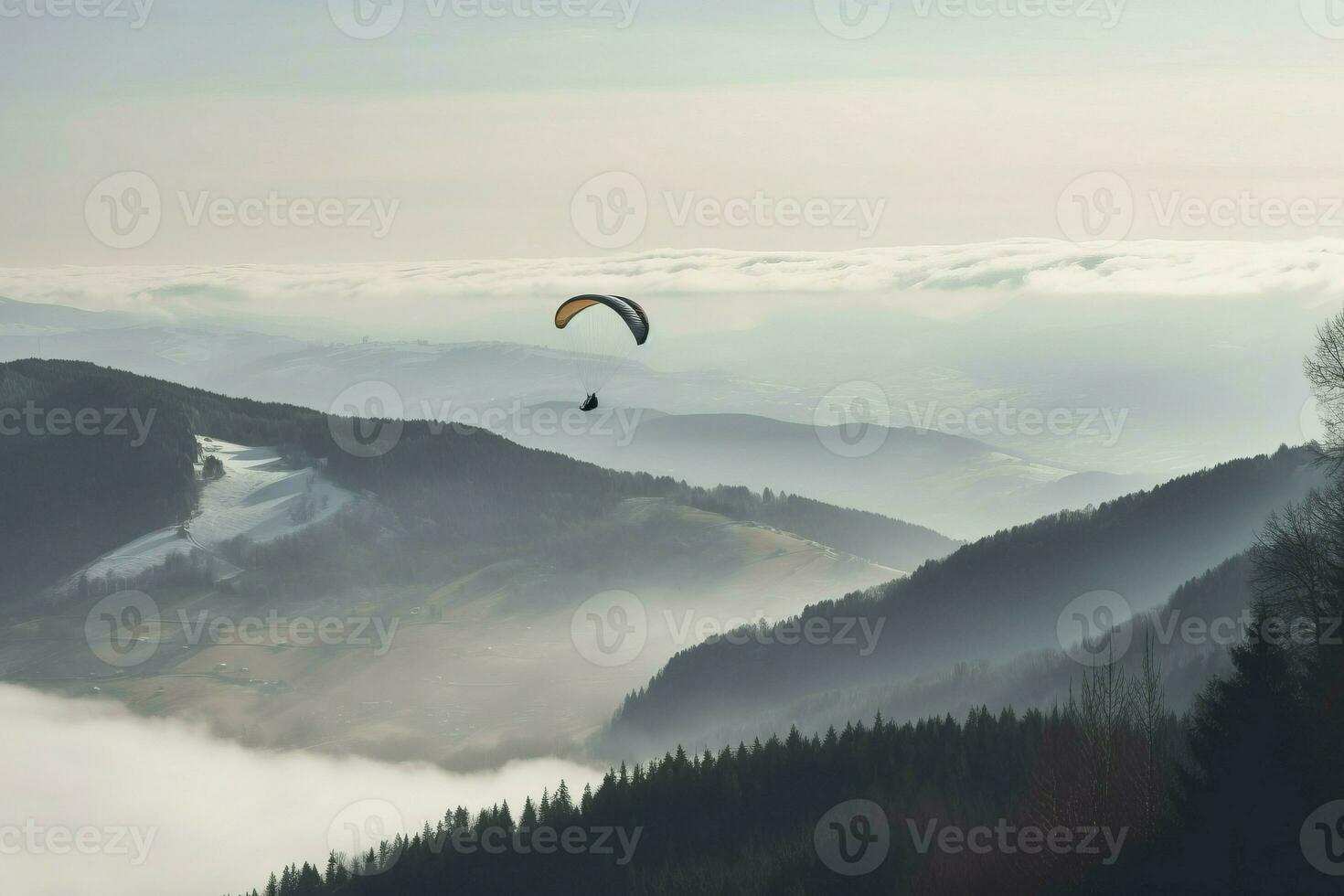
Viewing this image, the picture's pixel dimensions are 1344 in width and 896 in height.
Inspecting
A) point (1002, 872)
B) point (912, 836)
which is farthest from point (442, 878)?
point (1002, 872)

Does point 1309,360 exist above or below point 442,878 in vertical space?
above

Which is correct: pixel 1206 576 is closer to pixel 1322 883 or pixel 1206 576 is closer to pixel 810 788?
pixel 810 788

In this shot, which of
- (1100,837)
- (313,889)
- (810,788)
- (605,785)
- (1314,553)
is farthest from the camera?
(313,889)

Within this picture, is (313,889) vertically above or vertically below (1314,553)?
below

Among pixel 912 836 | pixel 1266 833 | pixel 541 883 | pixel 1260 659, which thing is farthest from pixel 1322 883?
pixel 541 883

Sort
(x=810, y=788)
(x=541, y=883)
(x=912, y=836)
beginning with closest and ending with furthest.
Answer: (x=912, y=836) → (x=810, y=788) → (x=541, y=883)

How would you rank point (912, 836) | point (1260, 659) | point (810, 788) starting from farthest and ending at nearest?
1. point (810, 788)
2. point (912, 836)
3. point (1260, 659)

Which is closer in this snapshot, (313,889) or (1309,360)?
(1309,360)

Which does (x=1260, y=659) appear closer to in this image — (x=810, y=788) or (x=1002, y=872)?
(x=1002, y=872)

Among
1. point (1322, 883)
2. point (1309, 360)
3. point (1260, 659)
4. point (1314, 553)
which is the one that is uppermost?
point (1309, 360)
